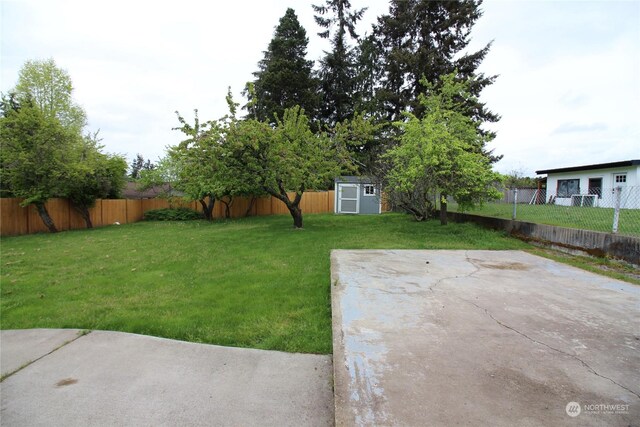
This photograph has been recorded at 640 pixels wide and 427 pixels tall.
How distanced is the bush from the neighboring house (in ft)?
64.5

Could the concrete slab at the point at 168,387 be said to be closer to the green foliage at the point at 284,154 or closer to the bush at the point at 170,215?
the green foliage at the point at 284,154

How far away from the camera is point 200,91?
57.7 feet

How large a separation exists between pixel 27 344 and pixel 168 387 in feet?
6.01

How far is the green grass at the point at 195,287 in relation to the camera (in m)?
3.33

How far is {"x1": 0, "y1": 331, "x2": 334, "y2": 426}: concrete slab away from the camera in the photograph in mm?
1988

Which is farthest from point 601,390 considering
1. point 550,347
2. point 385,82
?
point 385,82

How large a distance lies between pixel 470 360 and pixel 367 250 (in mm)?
4874

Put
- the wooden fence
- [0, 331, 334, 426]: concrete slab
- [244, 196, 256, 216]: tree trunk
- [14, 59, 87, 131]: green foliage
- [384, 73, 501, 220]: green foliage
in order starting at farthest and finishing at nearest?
1. [14, 59, 87, 131]: green foliage
2. [244, 196, 256, 216]: tree trunk
3. the wooden fence
4. [384, 73, 501, 220]: green foliage
5. [0, 331, 334, 426]: concrete slab

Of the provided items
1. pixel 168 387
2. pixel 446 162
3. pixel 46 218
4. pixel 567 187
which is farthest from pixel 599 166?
pixel 46 218

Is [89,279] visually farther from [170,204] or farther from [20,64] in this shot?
[20,64]

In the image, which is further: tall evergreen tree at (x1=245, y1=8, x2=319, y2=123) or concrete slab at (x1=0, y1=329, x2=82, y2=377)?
tall evergreen tree at (x1=245, y1=8, x2=319, y2=123)

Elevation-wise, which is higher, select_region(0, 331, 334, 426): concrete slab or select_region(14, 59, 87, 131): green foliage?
select_region(14, 59, 87, 131): green foliage

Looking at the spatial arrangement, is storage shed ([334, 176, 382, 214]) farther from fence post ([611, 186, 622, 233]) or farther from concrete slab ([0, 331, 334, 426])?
concrete slab ([0, 331, 334, 426])

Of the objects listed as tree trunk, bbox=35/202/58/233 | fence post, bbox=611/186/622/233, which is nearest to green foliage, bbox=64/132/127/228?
tree trunk, bbox=35/202/58/233
